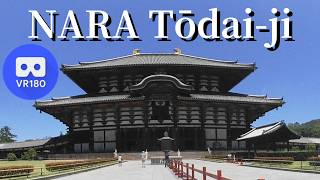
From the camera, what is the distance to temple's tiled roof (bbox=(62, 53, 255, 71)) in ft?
259

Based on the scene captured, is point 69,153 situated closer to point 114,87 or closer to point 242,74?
point 114,87

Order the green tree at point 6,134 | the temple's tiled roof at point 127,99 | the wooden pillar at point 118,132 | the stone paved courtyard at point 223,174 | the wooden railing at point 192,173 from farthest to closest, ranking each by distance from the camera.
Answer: the green tree at point 6,134 < the wooden pillar at point 118,132 < the temple's tiled roof at point 127,99 < the stone paved courtyard at point 223,174 < the wooden railing at point 192,173

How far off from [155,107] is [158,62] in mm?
7863

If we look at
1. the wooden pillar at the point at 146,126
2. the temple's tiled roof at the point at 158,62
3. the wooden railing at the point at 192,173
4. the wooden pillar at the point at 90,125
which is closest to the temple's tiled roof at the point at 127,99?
the wooden pillar at the point at 90,125

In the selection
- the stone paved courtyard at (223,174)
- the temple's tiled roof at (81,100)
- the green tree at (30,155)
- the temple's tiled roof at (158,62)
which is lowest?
the green tree at (30,155)

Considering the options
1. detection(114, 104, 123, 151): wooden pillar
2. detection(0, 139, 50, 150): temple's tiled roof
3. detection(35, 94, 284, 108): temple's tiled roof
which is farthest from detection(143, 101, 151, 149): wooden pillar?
detection(0, 139, 50, 150): temple's tiled roof

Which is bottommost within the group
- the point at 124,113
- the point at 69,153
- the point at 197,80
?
the point at 69,153

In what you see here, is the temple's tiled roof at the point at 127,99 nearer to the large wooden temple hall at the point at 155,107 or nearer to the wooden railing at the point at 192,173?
the large wooden temple hall at the point at 155,107

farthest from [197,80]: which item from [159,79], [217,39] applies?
[217,39]

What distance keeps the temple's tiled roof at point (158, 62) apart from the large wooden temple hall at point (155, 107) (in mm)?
152

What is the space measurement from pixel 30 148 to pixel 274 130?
41623mm

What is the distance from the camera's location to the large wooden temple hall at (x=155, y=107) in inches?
2904

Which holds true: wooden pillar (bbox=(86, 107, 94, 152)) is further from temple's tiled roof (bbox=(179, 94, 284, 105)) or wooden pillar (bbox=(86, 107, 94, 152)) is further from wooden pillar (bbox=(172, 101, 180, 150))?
temple's tiled roof (bbox=(179, 94, 284, 105))

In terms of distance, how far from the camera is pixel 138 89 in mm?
73125
